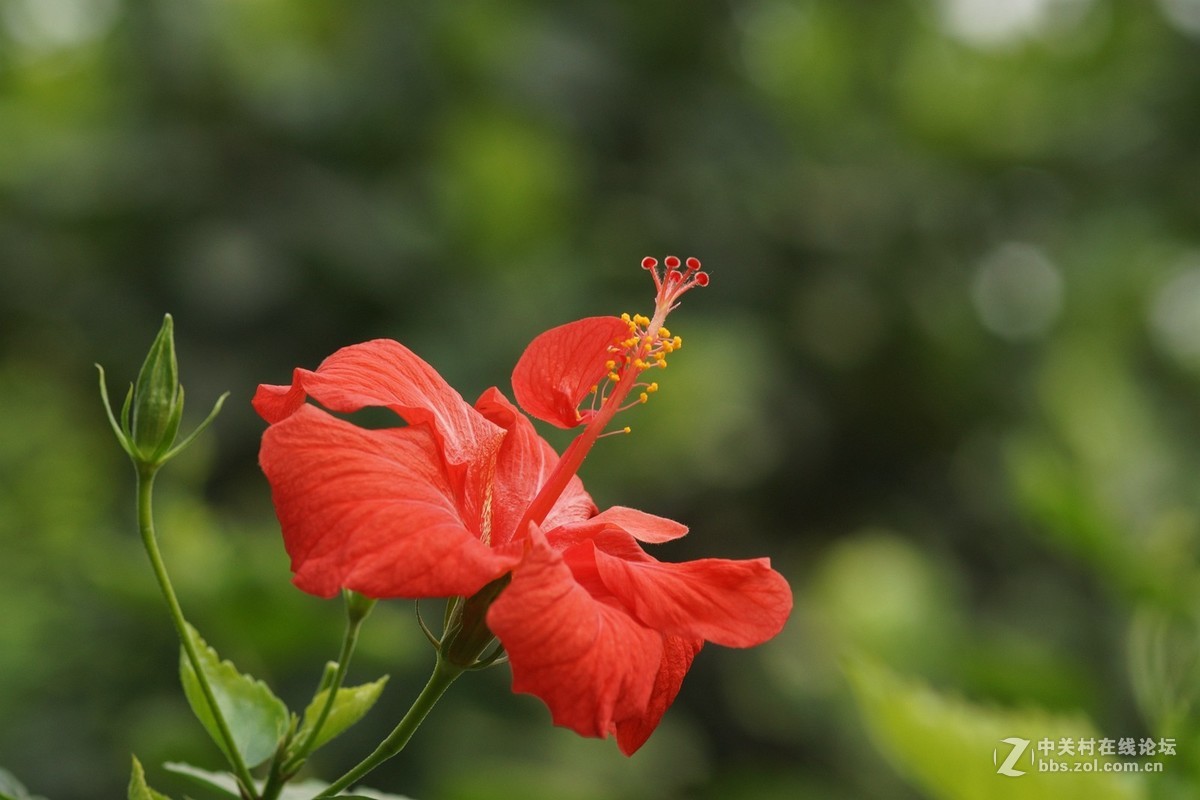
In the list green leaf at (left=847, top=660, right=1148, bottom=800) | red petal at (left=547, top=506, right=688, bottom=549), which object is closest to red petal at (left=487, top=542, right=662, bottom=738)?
red petal at (left=547, top=506, right=688, bottom=549)

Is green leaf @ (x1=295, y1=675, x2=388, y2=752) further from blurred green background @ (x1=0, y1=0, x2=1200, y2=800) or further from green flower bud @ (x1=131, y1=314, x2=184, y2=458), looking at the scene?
blurred green background @ (x1=0, y1=0, x2=1200, y2=800)

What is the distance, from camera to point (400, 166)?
10.3 ft

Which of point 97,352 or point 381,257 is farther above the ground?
point 381,257

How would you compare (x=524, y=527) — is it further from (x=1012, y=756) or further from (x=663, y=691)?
(x=1012, y=756)

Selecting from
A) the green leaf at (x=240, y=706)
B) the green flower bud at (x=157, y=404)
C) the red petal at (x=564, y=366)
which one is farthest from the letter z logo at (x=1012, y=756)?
the green flower bud at (x=157, y=404)

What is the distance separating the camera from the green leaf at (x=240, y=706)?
792mm

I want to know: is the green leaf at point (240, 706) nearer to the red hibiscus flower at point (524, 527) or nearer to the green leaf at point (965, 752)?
the red hibiscus flower at point (524, 527)

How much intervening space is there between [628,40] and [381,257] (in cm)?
104

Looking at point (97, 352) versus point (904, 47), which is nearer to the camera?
point (97, 352)

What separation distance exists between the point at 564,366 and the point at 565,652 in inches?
12.0

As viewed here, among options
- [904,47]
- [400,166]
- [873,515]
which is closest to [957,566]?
[873,515]

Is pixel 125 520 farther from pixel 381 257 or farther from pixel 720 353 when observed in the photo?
pixel 720 353

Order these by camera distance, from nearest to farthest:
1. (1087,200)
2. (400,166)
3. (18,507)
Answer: (18,507), (400,166), (1087,200)

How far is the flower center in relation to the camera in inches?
33.8
